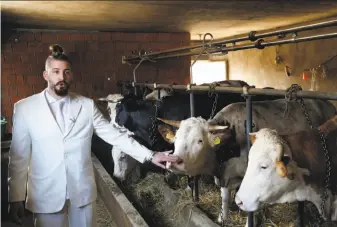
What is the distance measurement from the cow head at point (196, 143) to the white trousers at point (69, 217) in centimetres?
91

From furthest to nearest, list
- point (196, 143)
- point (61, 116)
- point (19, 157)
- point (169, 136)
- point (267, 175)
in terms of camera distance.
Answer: point (169, 136), point (196, 143), point (61, 116), point (19, 157), point (267, 175)

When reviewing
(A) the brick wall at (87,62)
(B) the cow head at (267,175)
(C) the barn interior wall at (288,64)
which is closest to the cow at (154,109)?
(B) the cow head at (267,175)

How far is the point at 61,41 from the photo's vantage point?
7.23 meters

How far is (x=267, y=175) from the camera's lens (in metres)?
2.51

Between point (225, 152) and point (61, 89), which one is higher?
point (61, 89)

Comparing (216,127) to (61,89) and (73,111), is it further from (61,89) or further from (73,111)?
(61,89)

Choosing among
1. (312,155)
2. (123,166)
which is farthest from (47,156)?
(123,166)

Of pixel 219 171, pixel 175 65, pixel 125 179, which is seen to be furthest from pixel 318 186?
pixel 175 65

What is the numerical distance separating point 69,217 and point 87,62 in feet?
16.5

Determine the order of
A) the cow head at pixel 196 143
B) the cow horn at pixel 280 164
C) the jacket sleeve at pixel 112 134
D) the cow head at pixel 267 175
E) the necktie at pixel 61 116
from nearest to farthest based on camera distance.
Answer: the cow horn at pixel 280 164
the cow head at pixel 267 175
the necktie at pixel 61 116
the jacket sleeve at pixel 112 134
the cow head at pixel 196 143

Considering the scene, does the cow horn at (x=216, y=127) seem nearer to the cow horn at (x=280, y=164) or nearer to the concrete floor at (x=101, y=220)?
the cow horn at (x=280, y=164)

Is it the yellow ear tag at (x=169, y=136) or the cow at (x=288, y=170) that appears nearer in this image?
the cow at (x=288, y=170)

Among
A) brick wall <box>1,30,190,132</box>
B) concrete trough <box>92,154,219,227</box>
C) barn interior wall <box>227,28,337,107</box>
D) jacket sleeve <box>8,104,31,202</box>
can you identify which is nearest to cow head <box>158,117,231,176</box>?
concrete trough <box>92,154,219,227</box>

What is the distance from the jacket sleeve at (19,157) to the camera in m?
2.66
